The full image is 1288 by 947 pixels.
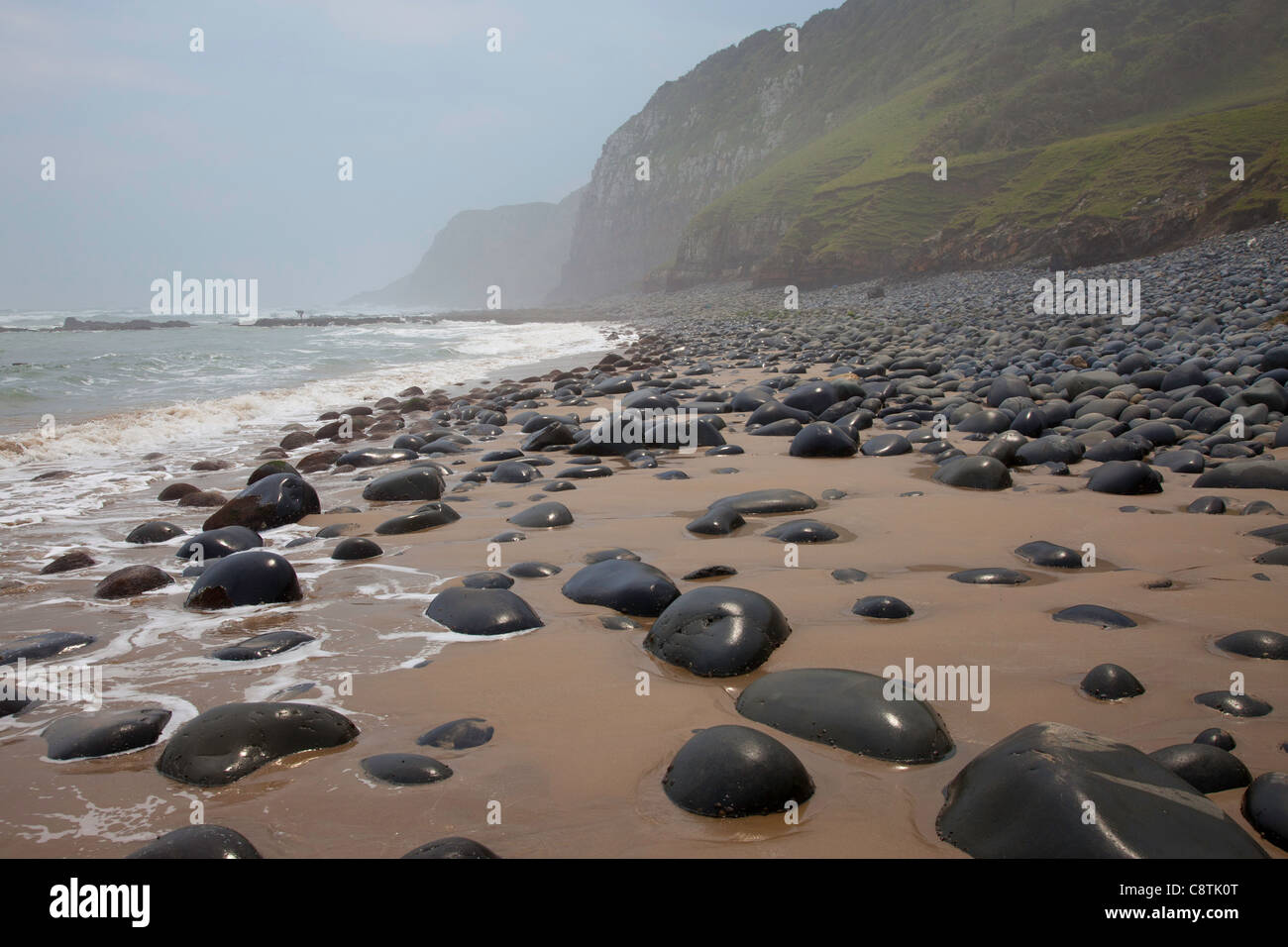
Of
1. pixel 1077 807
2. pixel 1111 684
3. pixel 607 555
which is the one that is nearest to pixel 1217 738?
pixel 1111 684

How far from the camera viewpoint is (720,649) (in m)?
2.41

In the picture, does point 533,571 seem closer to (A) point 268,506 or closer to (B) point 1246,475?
(A) point 268,506

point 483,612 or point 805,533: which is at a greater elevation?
point 805,533

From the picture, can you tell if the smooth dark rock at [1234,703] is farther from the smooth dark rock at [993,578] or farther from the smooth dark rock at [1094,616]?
the smooth dark rock at [993,578]

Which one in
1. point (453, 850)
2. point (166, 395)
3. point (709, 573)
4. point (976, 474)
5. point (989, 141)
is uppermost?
point (989, 141)

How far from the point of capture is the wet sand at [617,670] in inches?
66.1

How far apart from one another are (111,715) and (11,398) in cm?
1273

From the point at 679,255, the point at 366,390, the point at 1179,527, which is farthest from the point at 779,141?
the point at 1179,527

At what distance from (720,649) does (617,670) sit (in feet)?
1.08

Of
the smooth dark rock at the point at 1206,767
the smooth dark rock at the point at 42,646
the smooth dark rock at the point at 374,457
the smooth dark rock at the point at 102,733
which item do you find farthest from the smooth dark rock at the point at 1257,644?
the smooth dark rock at the point at 374,457

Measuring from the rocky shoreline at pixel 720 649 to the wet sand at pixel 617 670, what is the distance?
12 millimetres

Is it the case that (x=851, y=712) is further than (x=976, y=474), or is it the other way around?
(x=976, y=474)
